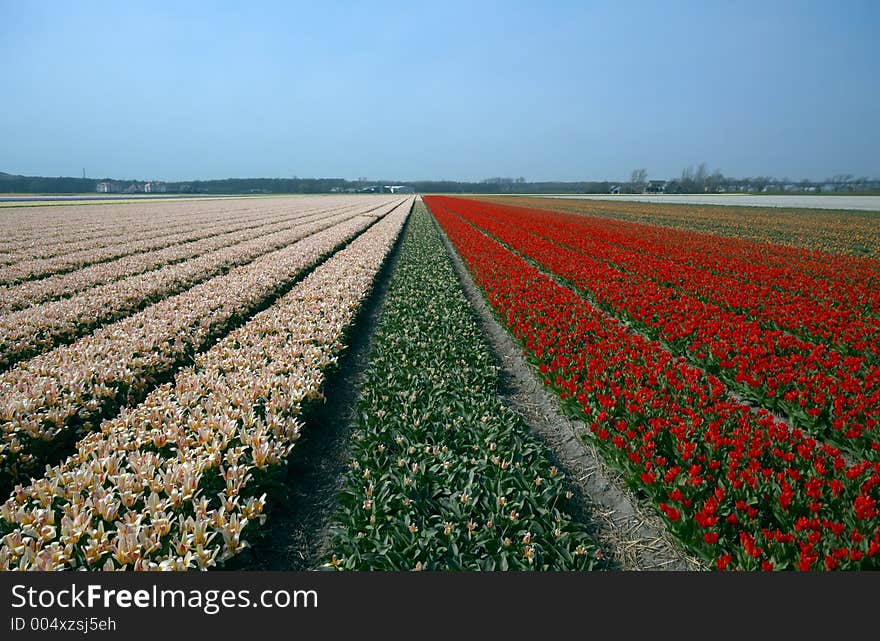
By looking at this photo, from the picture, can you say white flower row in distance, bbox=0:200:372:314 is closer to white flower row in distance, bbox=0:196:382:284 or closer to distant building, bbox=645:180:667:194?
white flower row in distance, bbox=0:196:382:284

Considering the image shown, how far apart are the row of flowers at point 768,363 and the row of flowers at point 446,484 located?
340cm

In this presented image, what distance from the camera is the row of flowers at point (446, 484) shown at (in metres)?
3.54

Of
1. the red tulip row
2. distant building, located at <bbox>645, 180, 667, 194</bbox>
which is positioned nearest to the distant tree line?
distant building, located at <bbox>645, 180, 667, 194</bbox>

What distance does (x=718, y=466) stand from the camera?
4348 mm

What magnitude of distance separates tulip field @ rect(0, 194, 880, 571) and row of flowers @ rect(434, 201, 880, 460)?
0.04m

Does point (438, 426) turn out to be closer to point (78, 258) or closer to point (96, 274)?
point (96, 274)

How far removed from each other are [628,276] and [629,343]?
6.92 m

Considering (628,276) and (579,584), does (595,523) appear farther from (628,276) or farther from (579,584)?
(628,276)

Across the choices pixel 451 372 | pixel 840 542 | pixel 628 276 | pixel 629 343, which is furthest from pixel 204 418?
pixel 628 276

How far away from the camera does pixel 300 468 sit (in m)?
5.12

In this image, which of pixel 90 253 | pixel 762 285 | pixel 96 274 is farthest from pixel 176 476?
pixel 90 253

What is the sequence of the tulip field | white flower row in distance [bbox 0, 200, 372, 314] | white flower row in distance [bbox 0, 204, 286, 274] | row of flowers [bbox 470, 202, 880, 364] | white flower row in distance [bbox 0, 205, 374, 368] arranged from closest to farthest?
the tulip field, white flower row in distance [bbox 0, 205, 374, 368], row of flowers [bbox 470, 202, 880, 364], white flower row in distance [bbox 0, 200, 372, 314], white flower row in distance [bbox 0, 204, 286, 274]

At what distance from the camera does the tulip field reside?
347 cm

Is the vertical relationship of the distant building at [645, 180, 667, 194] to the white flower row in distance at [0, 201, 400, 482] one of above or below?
above
